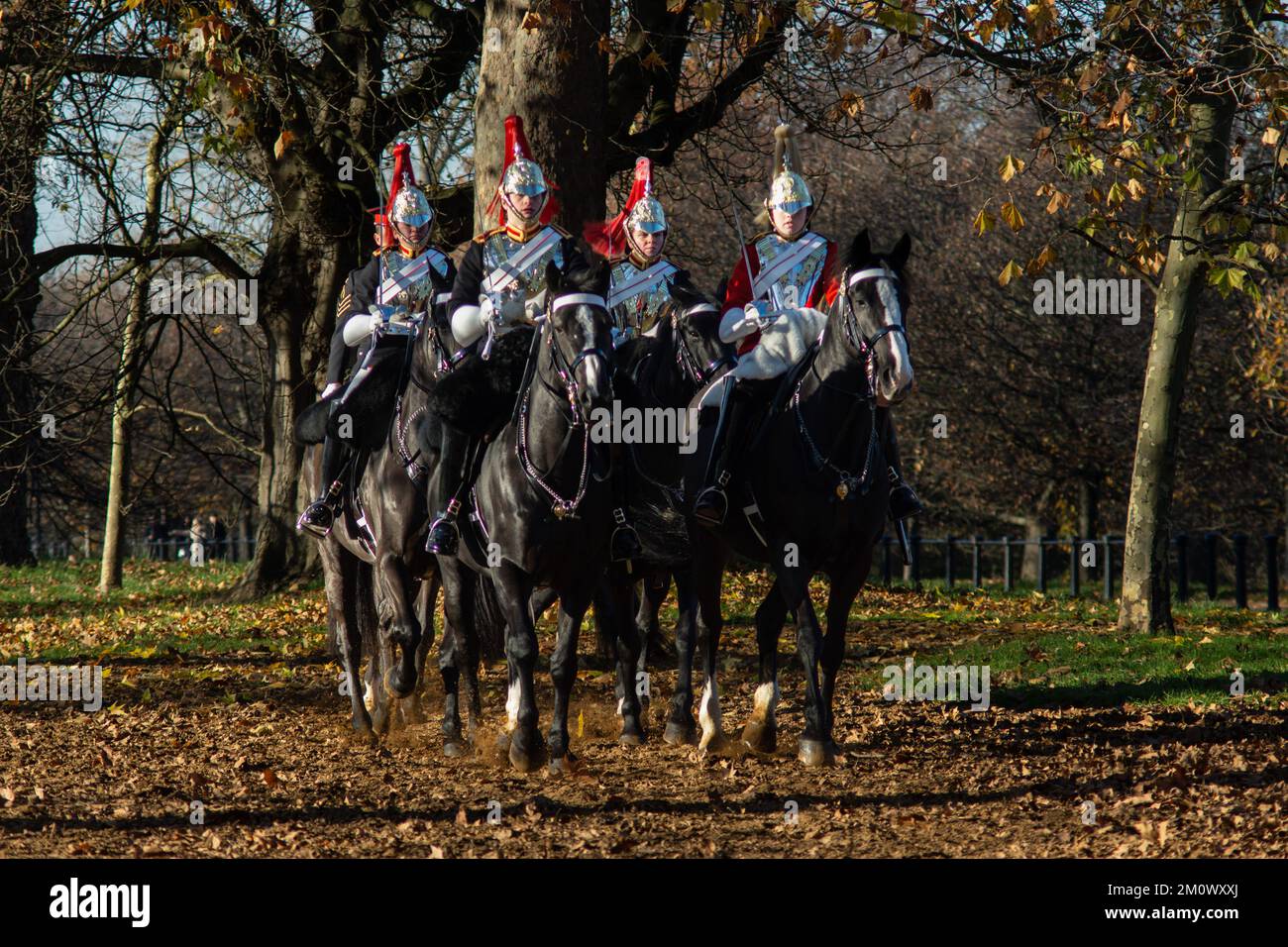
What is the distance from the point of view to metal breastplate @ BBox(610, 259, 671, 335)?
10.3 meters

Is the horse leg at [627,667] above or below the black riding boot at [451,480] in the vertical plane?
below

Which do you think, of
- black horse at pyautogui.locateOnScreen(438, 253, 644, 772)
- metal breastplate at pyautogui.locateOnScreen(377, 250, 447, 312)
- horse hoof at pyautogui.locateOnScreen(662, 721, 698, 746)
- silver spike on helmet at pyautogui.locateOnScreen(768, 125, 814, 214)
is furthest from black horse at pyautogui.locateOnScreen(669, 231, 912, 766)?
metal breastplate at pyautogui.locateOnScreen(377, 250, 447, 312)

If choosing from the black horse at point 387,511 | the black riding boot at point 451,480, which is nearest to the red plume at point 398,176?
the black horse at point 387,511

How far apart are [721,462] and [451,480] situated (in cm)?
164

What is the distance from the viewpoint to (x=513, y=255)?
9.66 metres

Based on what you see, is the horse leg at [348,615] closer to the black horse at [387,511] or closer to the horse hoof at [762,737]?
the black horse at [387,511]

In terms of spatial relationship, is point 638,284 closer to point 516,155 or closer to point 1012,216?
point 516,155

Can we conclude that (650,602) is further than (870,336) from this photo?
Yes

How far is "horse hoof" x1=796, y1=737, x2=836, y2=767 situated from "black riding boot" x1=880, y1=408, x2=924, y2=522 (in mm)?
1534

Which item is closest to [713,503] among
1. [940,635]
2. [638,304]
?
[638,304]

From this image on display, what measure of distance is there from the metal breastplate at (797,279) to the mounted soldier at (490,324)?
4.48 ft

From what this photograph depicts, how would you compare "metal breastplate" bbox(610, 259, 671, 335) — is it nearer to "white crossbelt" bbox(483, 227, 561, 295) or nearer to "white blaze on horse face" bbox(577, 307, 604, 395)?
"white crossbelt" bbox(483, 227, 561, 295)

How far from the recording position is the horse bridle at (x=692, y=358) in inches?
376

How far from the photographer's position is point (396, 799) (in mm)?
7906
